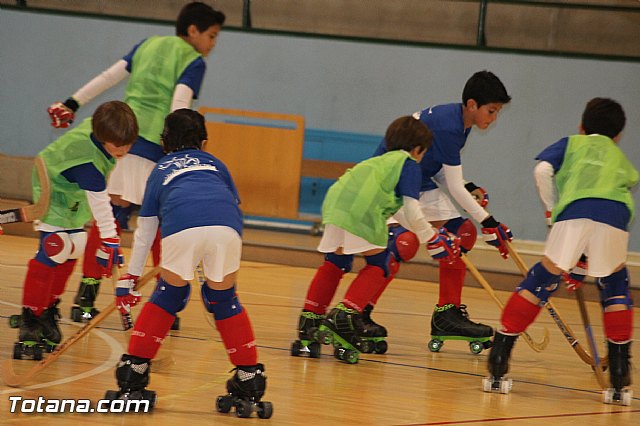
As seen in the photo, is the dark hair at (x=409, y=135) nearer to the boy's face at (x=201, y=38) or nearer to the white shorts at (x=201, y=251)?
the boy's face at (x=201, y=38)

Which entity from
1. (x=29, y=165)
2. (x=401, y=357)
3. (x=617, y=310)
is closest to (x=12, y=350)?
(x=401, y=357)

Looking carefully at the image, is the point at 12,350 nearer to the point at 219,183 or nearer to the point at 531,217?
the point at 219,183

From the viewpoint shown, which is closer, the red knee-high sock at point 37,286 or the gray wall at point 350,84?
the red knee-high sock at point 37,286

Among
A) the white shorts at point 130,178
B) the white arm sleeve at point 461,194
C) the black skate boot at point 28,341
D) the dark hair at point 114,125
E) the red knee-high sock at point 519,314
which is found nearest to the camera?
the dark hair at point 114,125

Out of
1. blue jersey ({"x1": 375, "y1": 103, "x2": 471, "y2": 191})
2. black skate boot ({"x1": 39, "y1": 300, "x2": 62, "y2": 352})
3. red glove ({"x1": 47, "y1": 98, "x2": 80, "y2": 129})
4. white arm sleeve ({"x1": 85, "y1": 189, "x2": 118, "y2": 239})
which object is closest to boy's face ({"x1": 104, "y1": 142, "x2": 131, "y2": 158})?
white arm sleeve ({"x1": 85, "y1": 189, "x2": 118, "y2": 239})

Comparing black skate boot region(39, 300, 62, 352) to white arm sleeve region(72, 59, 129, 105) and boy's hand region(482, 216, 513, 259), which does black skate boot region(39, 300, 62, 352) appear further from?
boy's hand region(482, 216, 513, 259)

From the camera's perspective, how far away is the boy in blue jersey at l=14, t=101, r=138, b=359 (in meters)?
3.94

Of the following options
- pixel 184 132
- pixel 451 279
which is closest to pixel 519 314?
pixel 451 279

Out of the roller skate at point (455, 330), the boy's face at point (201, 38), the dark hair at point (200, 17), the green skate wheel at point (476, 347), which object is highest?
the dark hair at point (200, 17)

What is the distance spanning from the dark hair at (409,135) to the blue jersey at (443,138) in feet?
0.88

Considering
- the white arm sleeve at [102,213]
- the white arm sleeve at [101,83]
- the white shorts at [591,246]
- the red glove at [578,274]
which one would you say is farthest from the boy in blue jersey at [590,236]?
the white arm sleeve at [101,83]

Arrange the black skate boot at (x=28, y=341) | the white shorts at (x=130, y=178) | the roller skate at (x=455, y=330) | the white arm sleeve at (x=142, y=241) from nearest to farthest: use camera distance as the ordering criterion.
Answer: the white arm sleeve at (x=142, y=241) < the black skate boot at (x=28, y=341) < the white shorts at (x=130, y=178) < the roller skate at (x=455, y=330)

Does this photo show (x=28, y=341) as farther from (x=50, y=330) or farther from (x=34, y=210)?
(x=34, y=210)

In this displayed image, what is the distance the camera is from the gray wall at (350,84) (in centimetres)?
845
